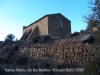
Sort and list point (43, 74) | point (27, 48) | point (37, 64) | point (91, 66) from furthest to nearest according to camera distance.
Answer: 1. point (27, 48)
2. point (37, 64)
3. point (43, 74)
4. point (91, 66)

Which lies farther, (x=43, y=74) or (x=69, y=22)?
(x=69, y=22)

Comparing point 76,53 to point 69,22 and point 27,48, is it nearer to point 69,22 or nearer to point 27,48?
point 27,48

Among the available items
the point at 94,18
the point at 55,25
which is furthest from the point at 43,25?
the point at 94,18

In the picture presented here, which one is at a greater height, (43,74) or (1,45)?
(1,45)

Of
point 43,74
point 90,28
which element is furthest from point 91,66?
point 43,74

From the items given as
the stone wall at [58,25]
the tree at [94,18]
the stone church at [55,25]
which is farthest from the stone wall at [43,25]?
the tree at [94,18]

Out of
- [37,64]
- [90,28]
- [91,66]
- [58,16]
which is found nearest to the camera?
[91,66]

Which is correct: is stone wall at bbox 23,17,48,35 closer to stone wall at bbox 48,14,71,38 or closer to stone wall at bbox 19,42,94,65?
stone wall at bbox 48,14,71,38

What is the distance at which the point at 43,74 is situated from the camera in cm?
1939

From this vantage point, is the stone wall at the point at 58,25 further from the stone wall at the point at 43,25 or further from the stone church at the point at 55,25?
the stone wall at the point at 43,25

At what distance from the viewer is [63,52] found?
71.1ft

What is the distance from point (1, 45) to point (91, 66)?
21540 mm

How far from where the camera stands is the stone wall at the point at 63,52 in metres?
20.0

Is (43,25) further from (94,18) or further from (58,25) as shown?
(94,18)
